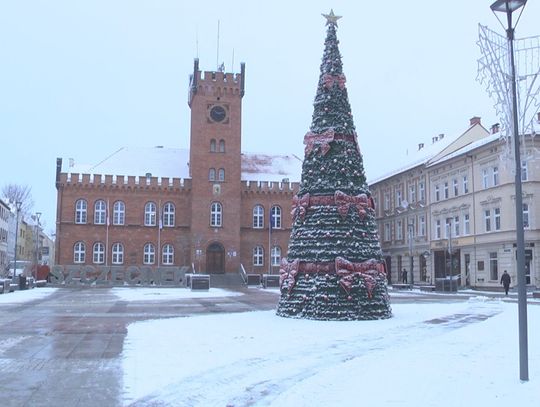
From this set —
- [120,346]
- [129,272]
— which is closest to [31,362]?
[120,346]

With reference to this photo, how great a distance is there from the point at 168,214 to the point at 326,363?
50895mm

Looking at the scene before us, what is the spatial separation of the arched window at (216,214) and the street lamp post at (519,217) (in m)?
51.1

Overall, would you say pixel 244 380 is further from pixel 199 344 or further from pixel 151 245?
pixel 151 245

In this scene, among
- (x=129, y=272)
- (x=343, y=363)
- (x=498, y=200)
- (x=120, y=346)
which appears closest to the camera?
(x=343, y=363)

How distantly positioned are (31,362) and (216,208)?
49104 millimetres

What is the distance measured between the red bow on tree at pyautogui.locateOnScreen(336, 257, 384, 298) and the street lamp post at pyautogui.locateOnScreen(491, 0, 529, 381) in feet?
28.2

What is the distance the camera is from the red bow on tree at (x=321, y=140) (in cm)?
1836

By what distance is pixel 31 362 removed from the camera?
1074cm

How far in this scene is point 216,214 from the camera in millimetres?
59656

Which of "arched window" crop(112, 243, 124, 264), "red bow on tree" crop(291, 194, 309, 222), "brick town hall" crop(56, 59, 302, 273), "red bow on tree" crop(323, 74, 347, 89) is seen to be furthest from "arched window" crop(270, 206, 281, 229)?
"red bow on tree" crop(323, 74, 347, 89)

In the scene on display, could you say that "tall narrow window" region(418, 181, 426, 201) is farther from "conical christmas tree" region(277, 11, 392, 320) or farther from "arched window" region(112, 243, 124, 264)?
"conical christmas tree" region(277, 11, 392, 320)

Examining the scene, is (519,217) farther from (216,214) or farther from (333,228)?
(216,214)

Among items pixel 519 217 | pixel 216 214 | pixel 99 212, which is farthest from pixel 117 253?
pixel 519 217

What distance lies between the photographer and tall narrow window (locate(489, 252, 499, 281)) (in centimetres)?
4316
